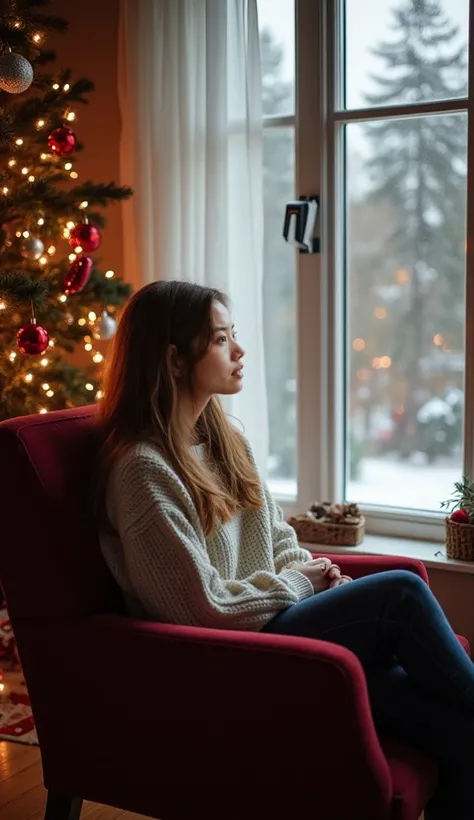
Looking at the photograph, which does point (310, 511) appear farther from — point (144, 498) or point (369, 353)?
point (144, 498)

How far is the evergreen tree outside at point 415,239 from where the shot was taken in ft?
9.70

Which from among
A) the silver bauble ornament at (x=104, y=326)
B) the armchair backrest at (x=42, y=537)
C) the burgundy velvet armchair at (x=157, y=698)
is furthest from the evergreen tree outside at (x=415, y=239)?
the armchair backrest at (x=42, y=537)

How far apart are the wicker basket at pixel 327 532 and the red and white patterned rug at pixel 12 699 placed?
3.23 feet

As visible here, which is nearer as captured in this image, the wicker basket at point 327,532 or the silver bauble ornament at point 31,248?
the silver bauble ornament at point 31,248

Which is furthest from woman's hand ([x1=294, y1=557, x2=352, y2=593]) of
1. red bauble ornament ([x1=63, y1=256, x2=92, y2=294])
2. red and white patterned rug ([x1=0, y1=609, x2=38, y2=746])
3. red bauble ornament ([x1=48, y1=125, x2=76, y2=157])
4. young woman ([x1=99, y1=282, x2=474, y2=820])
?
red bauble ornament ([x1=48, y1=125, x2=76, y2=157])

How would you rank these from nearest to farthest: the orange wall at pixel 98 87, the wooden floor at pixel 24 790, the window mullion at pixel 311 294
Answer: the wooden floor at pixel 24 790 → the window mullion at pixel 311 294 → the orange wall at pixel 98 87

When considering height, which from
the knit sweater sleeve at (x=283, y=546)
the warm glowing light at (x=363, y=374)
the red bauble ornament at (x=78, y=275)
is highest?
the red bauble ornament at (x=78, y=275)

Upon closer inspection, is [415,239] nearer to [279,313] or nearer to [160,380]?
[279,313]

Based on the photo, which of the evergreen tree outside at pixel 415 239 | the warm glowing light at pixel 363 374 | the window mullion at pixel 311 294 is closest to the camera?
the evergreen tree outside at pixel 415 239

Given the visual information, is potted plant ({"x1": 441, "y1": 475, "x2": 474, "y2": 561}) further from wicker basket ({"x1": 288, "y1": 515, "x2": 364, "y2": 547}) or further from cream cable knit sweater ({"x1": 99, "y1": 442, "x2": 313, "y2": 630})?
cream cable knit sweater ({"x1": 99, "y1": 442, "x2": 313, "y2": 630})

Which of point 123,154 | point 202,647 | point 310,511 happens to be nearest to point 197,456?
point 202,647

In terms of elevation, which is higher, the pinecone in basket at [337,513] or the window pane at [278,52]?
the window pane at [278,52]

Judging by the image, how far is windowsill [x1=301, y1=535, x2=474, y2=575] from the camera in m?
2.83

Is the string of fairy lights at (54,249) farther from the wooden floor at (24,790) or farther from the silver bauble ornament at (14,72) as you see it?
the wooden floor at (24,790)
